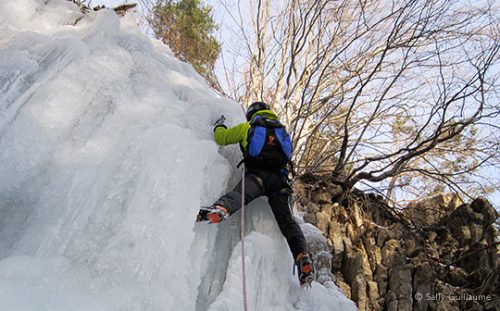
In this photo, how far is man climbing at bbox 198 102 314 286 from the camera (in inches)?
102

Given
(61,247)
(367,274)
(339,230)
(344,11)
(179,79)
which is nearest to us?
(61,247)

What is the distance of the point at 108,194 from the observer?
196cm

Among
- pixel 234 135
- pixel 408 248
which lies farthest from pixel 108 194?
pixel 408 248

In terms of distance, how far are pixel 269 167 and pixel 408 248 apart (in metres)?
3.54

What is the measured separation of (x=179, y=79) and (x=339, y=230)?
3.14m

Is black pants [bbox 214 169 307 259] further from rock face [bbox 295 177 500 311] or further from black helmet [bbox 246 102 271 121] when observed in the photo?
rock face [bbox 295 177 500 311]

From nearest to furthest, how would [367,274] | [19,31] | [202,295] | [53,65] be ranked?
[202,295]
[53,65]
[19,31]
[367,274]

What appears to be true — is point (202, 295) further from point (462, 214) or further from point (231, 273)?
point (462, 214)

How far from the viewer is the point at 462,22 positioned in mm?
5715

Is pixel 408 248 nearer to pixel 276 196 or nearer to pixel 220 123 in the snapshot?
pixel 276 196

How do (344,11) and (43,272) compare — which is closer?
(43,272)

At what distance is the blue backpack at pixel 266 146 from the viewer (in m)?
2.72

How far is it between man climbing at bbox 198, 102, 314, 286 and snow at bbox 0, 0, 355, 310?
0.13m

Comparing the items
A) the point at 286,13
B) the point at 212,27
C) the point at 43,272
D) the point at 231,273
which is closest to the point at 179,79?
the point at 231,273
